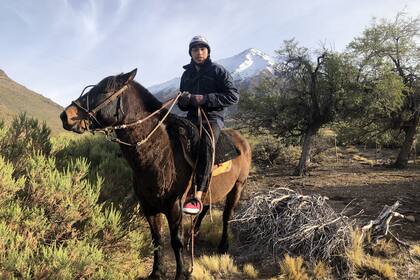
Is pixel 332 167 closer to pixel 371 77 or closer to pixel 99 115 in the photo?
pixel 371 77

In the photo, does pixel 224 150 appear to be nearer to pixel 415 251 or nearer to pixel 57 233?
pixel 57 233

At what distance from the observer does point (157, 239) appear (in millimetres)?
5016

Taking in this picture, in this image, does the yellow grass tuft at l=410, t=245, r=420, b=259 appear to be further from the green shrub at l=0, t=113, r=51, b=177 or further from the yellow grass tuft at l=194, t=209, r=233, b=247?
the green shrub at l=0, t=113, r=51, b=177

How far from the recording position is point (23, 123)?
19.0 feet

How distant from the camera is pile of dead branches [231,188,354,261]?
5871 mm

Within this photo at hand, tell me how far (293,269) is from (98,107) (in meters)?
3.49

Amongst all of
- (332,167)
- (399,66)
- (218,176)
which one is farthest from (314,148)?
(218,176)

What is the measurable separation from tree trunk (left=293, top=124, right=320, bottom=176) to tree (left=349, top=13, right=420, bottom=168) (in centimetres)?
271

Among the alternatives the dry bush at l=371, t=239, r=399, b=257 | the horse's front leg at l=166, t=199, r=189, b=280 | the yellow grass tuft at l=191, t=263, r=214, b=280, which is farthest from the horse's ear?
the dry bush at l=371, t=239, r=399, b=257

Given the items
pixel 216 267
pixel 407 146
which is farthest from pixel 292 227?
pixel 407 146

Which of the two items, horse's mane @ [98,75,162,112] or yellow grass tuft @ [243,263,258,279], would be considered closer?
horse's mane @ [98,75,162,112]

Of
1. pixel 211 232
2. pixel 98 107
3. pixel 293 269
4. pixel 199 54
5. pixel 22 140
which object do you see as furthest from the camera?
pixel 211 232

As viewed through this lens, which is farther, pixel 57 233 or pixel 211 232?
pixel 211 232

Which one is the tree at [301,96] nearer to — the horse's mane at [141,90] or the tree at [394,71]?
the tree at [394,71]
